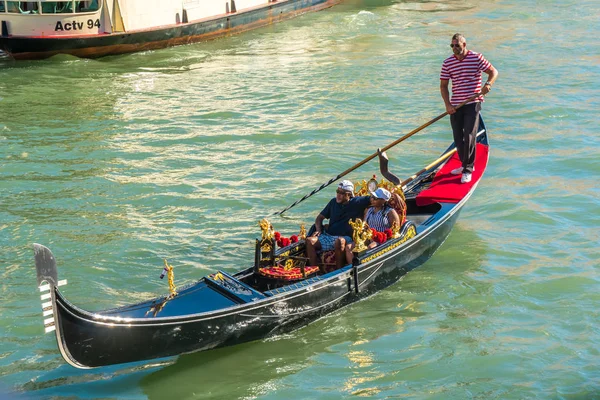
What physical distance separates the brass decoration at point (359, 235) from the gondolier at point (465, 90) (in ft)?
6.79

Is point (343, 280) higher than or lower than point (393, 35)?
lower

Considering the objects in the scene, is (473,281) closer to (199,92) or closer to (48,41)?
(199,92)

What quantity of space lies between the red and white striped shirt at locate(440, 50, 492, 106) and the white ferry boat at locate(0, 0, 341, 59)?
36.9 feet

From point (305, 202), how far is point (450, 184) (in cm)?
203

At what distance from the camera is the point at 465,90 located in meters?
9.13

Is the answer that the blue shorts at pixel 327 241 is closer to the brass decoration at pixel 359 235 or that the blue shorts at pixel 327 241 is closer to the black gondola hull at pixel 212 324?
the brass decoration at pixel 359 235

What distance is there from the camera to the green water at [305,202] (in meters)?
7.01

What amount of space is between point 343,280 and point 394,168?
471cm

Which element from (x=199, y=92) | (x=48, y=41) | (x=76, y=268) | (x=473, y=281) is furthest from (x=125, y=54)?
(x=473, y=281)

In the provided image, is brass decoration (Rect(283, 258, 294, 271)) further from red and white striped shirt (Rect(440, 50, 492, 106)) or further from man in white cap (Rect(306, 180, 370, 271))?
red and white striped shirt (Rect(440, 50, 492, 106))

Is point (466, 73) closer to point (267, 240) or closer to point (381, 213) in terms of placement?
point (381, 213)

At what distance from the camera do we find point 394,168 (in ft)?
39.3

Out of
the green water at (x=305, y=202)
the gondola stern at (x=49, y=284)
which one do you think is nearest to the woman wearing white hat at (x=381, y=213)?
the green water at (x=305, y=202)

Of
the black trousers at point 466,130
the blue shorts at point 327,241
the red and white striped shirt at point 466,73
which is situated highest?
the red and white striped shirt at point 466,73
